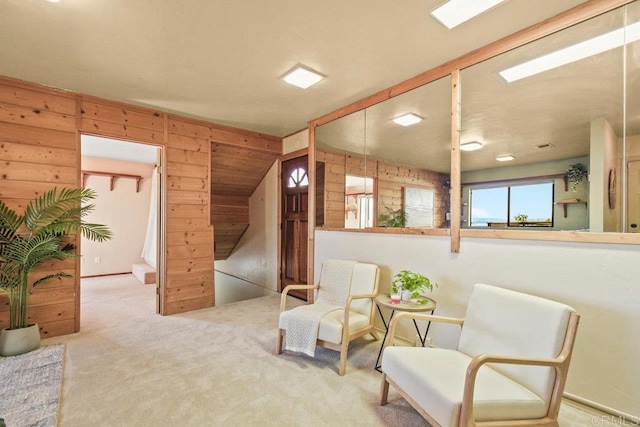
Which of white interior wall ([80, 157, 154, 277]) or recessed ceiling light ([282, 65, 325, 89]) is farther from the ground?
recessed ceiling light ([282, 65, 325, 89])

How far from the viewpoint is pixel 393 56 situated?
2432mm

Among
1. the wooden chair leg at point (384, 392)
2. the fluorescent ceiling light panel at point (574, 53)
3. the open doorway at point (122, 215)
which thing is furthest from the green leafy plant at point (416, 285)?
the open doorway at point (122, 215)

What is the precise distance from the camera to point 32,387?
6.79 feet

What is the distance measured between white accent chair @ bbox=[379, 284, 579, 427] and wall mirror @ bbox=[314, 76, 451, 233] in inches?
38.5

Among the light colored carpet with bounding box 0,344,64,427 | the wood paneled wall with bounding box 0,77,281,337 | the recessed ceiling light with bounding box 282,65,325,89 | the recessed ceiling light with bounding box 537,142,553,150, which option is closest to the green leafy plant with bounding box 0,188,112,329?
the wood paneled wall with bounding box 0,77,281,337

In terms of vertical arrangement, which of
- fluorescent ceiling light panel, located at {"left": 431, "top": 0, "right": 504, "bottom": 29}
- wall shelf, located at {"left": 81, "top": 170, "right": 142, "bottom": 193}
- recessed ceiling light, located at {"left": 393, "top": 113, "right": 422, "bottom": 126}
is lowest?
wall shelf, located at {"left": 81, "top": 170, "right": 142, "bottom": 193}

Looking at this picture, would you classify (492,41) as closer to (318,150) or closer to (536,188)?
(536,188)

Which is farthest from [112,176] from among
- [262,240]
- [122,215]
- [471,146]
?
[471,146]

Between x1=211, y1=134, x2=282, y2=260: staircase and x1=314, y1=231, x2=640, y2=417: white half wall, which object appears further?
x1=211, y1=134, x2=282, y2=260: staircase

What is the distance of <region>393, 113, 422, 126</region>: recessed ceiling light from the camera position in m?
3.08

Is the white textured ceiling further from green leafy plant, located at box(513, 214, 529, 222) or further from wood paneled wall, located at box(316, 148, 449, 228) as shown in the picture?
green leafy plant, located at box(513, 214, 529, 222)

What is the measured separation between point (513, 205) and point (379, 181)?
1362 mm

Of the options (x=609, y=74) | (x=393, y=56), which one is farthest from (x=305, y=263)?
(x=609, y=74)

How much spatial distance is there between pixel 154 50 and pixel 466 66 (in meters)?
2.56
